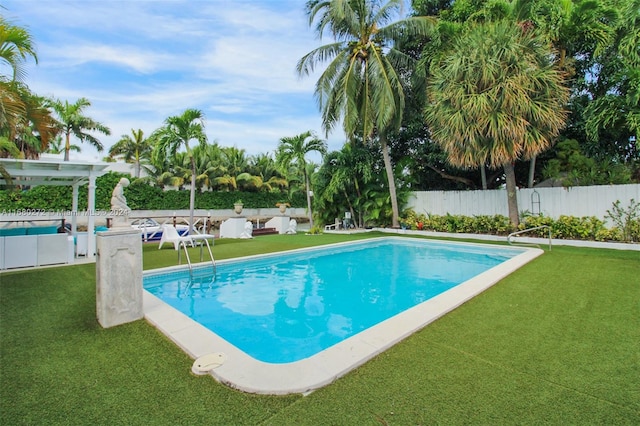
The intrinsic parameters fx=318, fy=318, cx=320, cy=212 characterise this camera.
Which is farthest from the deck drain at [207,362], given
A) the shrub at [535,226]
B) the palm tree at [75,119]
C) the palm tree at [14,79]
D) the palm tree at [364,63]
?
the palm tree at [75,119]

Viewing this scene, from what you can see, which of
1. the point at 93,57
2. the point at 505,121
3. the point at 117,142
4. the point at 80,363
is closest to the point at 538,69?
the point at 505,121

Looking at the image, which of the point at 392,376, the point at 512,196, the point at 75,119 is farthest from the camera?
the point at 75,119

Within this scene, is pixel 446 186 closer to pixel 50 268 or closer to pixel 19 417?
pixel 50 268

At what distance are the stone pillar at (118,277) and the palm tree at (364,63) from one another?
11.6m

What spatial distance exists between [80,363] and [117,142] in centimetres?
3358

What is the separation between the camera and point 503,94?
10.2m

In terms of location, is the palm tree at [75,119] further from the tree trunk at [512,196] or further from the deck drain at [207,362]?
the tree trunk at [512,196]

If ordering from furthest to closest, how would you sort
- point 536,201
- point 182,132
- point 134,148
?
1. point 134,148
2. point 536,201
3. point 182,132

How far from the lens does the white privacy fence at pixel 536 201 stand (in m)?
10.6

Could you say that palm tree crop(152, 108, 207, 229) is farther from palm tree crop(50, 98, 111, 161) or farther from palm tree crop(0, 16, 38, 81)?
palm tree crop(50, 98, 111, 161)

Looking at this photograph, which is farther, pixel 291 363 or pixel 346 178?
pixel 346 178

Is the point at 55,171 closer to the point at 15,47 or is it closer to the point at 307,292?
the point at 15,47

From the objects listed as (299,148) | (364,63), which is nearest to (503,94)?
(364,63)

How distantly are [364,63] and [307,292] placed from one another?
474 inches
